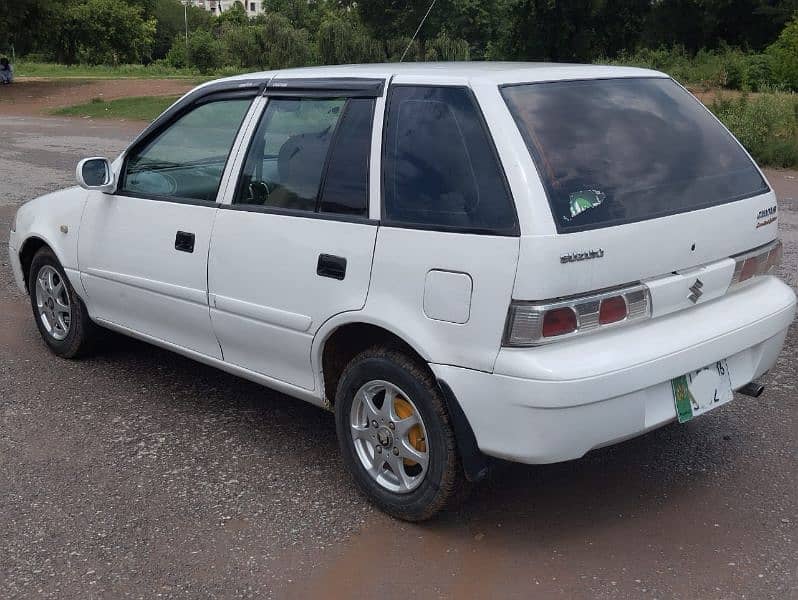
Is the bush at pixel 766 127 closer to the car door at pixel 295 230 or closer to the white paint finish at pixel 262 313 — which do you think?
the car door at pixel 295 230

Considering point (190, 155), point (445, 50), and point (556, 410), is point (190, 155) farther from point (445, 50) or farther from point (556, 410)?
point (445, 50)

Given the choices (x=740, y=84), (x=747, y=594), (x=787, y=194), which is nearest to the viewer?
(x=747, y=594)

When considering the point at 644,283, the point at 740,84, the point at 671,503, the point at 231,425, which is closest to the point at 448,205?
the point at 644,283

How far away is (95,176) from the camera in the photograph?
5.02 m

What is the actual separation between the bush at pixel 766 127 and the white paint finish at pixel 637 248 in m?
11.8

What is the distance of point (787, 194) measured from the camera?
40.4 ft

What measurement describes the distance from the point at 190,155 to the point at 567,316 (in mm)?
2464

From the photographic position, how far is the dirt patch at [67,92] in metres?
31.3

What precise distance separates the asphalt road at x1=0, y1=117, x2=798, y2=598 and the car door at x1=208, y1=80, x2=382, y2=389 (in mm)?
556

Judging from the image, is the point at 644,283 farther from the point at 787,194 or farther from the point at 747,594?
the point at 787,194

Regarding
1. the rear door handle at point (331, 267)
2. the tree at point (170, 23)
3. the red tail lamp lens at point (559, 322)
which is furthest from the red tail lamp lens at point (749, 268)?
the tree at point (170, 23)

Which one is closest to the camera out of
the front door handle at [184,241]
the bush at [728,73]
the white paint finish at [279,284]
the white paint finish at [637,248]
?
the white paint finish at [637,248]

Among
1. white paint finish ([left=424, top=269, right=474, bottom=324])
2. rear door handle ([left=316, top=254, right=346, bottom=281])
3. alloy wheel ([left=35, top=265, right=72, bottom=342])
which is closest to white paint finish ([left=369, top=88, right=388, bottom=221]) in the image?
rear door handle ([left=316, top=254, right=346, bottom=281])

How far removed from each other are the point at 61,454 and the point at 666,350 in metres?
2.82
